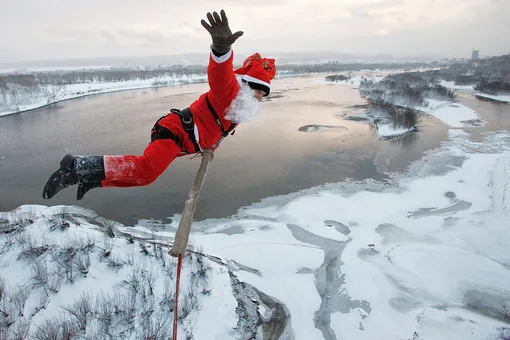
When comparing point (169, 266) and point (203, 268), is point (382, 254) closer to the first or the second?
point (203, 268)

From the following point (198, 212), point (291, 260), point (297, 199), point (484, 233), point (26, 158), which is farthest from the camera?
point (26, 158)

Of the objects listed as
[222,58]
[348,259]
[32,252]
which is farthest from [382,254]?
[32,252]

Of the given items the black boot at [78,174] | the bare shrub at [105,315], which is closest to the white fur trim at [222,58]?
the black boot at [78,174]

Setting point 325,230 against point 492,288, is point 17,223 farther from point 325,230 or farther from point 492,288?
point 492,288

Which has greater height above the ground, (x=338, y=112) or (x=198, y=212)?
(x=338, y=112)

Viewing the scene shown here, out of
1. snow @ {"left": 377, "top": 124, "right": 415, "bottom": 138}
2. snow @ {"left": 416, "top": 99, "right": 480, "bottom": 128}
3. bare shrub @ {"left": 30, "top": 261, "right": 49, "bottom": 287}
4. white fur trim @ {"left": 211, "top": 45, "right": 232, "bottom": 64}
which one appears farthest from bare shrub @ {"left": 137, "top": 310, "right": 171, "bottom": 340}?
snow @ {"left": 416, "top": 99, "right": 480, "bottom": 128}

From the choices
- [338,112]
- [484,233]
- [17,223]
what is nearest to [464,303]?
[484,233]
